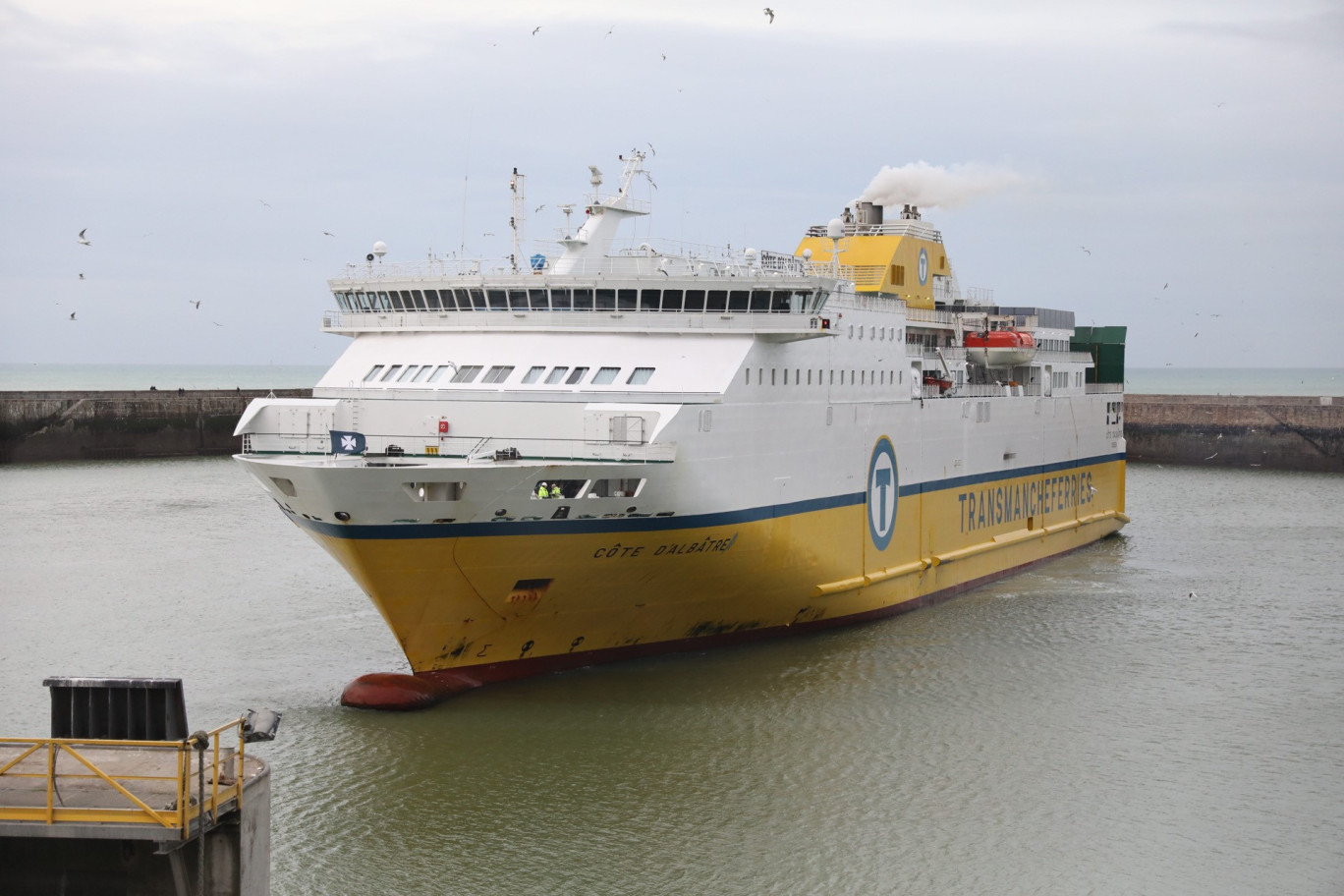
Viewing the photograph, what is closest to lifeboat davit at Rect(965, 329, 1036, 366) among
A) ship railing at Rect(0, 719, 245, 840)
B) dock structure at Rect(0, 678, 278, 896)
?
dock structure at Rect(0, 678, 278, 896)

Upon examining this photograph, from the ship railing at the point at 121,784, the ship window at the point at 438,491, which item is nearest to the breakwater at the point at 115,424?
the ship window at the point at 438,491

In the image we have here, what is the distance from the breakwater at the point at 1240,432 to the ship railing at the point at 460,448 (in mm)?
46270

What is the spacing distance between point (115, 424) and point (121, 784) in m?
46.2

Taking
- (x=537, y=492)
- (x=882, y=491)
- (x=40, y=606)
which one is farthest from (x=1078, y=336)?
(x=40, y=606)

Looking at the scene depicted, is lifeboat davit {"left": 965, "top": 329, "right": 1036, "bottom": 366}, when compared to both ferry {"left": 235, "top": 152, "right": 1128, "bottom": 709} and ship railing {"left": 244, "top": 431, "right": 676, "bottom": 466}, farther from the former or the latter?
ship railing {"left": 244, "top": 431, "right": 676, "bottom": 466}

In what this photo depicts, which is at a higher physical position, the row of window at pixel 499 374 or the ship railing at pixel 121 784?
the row of window at pixel 499 374

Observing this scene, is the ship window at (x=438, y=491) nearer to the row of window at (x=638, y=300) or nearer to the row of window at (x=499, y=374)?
the row of window at (x=499, y=374)

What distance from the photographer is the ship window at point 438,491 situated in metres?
16.2

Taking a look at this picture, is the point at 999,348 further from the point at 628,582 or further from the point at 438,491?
the point at 438,491

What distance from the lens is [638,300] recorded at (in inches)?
772

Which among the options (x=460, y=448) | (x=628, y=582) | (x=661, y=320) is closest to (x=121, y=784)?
(x=460, y=448)

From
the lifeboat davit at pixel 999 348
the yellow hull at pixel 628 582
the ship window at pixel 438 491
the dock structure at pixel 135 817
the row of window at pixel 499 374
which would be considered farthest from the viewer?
the lifeboat davit at pixel 999 348

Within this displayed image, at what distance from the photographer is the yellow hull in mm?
16750

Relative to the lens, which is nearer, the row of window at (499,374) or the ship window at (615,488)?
the ship window at (615,488)
